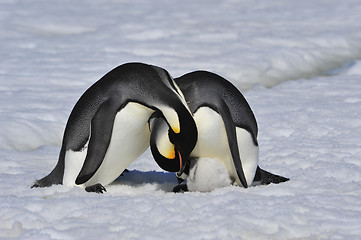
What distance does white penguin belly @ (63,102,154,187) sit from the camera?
3.20m

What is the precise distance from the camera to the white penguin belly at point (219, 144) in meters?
3.24

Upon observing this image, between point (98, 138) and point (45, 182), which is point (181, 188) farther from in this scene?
point (45, 182)

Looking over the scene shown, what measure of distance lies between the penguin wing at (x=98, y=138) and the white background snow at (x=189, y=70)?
0.11 metres

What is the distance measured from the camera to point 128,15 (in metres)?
9.88

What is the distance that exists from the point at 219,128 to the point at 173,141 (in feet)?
0.88

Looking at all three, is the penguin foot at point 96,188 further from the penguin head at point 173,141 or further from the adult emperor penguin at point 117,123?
the penguin head at point 173,141

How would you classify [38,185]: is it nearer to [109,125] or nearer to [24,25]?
[109,125]

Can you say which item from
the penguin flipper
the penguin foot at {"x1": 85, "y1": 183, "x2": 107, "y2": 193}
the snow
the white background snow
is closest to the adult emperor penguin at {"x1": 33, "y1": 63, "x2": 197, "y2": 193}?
the penguin foot at {"x1": 85, "y1": 183, "x2": 107, "y2": 193}

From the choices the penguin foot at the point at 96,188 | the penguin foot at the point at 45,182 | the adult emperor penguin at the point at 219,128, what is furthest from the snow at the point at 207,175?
the penguin foot at the point at 45,182

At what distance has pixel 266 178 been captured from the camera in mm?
3520

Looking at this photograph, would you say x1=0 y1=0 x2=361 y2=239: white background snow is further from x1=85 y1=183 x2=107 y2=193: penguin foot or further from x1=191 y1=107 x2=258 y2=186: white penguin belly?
x1=191 y1=107 x2=258 y2=186: white penguin belly

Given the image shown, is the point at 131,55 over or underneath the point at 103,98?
underneath

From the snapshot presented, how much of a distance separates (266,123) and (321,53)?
3.02 m

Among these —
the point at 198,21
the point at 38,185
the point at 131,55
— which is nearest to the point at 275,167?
the point at 38,185
